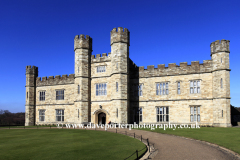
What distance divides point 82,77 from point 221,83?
18.7 meters

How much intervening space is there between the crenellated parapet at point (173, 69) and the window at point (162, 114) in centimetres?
469

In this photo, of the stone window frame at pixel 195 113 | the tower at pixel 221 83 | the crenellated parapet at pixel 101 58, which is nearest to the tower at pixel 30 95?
the crenellated parapet at pixel 101 58

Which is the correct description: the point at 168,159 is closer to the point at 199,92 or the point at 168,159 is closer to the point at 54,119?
the point at 199,92

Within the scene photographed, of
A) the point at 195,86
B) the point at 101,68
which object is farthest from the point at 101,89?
the point at 195,86

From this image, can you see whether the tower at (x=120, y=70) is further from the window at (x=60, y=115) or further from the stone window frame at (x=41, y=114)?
the stone window frame at (x=41, y=114)

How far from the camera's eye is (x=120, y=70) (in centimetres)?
2775

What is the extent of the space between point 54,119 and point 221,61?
26632 mm

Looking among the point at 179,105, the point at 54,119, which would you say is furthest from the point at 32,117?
the point at 179,105

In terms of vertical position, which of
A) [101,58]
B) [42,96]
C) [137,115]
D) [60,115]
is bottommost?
[60,115]

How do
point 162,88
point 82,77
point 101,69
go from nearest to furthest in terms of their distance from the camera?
1. point 162,88
2. point 82,77
3. point 101,69

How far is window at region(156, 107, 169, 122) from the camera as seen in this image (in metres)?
27.5

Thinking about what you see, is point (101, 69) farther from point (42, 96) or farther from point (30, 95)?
point (30, 95)

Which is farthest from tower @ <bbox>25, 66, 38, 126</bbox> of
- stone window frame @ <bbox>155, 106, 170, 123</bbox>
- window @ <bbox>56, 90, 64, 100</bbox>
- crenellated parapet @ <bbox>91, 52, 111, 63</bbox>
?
stone window frame @ <bbox>155, 106, 170, 123</bbox>

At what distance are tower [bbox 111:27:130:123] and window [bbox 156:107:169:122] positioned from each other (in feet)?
14.6
